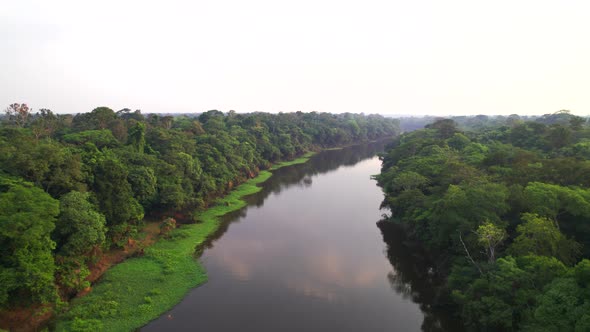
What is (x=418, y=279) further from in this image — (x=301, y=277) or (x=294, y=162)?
(x=294, y=162)

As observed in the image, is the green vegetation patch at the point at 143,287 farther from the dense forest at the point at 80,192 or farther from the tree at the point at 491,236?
the tree at the point at 491,236

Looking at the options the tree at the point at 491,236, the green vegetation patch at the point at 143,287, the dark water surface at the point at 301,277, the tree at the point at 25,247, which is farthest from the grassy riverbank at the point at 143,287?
the tree at the point at 491,236

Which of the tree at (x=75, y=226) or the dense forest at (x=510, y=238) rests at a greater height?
the tree at (x=75, y=226)

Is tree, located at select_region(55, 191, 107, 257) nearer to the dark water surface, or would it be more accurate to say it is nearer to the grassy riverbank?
the grassy riverbank

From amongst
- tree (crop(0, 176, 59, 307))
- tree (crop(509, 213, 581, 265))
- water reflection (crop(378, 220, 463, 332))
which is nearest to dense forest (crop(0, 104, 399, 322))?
tree (crop(0, 176, 59, 307))

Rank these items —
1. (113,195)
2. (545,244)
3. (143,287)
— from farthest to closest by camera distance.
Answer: (113,195) → (143,287) → (545,244)

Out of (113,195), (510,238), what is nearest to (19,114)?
(113,195)

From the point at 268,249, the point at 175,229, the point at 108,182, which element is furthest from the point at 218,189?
the point at 108,182
